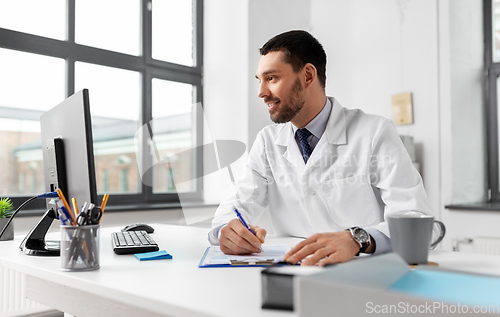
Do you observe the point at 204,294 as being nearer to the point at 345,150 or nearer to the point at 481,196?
the point at 345,150

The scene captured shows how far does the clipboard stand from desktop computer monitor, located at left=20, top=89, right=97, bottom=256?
307 mm

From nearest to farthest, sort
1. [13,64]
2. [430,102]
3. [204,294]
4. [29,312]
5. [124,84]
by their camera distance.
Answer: [204,294]
[29,312]
[13,64]
[430,102]
[124,84]

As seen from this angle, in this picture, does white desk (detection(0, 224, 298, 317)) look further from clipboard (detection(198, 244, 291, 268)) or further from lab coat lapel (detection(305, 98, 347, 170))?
lab coat lapel (detection(305, 98, 347, 170))

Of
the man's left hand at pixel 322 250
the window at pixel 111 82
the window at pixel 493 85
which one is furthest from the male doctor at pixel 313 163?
the window at pixel 493 85

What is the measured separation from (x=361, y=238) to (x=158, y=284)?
0.45m

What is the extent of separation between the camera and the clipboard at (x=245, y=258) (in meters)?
0.84

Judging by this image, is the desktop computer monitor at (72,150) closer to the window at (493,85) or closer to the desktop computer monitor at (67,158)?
the desktop computer monitor at (67,158)

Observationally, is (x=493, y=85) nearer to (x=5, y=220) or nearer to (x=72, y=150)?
(x=72, y=150)

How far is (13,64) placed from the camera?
2.55 metres

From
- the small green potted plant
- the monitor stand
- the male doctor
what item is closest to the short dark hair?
the male doctor

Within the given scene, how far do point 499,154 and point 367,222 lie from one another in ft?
6.54

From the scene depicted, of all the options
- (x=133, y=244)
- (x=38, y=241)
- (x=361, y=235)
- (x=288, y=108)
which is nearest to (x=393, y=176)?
(x=361, y=235)

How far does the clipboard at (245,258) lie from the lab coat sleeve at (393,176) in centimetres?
26

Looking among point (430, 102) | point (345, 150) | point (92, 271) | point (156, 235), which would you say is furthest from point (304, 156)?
point (430, 102)
